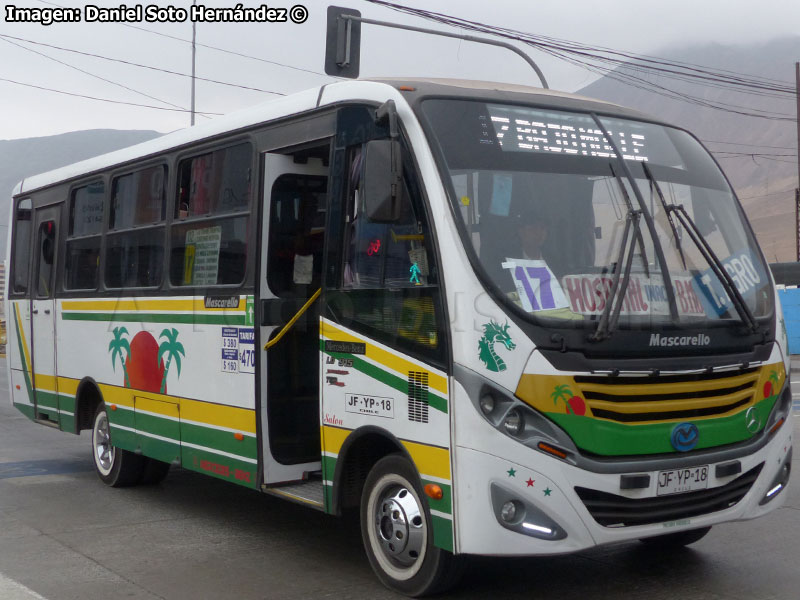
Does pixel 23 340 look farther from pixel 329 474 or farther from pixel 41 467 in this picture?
pixel 329 474

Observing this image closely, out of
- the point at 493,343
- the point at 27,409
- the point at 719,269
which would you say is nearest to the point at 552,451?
the point at 493,343

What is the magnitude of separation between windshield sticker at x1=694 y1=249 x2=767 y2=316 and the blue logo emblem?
0.67 m

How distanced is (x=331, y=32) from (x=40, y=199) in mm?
6215

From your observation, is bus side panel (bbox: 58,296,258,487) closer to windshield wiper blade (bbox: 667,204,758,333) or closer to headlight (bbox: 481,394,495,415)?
headlight (bbox: 481,394,495,415)

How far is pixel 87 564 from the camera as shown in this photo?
6.80 metres

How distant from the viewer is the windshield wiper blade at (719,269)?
586 cm

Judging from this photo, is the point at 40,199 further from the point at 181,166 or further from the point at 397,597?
the point at 397,597

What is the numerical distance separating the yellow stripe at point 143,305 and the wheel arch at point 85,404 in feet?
2.45

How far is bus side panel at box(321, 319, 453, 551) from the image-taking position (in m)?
5.39

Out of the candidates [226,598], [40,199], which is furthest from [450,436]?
[40,199]

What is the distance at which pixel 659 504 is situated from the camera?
17.8ft

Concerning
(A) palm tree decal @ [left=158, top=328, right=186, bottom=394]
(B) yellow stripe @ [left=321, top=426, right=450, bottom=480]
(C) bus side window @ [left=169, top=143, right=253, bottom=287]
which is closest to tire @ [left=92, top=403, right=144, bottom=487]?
(A) palm tree decal @ [left=158, top=328, right=186, bottom=394]

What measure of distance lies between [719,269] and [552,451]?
1.56 meters

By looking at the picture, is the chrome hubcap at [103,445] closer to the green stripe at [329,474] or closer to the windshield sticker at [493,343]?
the green stripe at [329,474]
